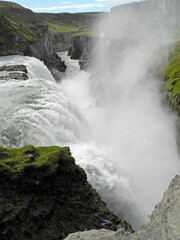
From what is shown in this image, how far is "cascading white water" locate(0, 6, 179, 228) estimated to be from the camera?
1659 centimetres

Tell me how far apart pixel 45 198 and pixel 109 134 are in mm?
23188

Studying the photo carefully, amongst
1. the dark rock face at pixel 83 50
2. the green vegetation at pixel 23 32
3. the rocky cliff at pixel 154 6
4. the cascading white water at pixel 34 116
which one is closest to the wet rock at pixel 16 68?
the cascading white water at pixel 34 116

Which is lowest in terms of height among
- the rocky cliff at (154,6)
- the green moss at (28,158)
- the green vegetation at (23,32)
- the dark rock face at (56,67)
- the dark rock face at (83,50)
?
the dark rock face at (56,67)

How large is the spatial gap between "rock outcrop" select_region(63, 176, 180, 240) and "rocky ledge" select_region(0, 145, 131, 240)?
1.73 metres

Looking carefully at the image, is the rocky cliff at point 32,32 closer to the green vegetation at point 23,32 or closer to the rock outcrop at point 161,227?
the green vegetation at point 23,32

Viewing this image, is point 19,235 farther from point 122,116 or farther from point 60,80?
point 60,80

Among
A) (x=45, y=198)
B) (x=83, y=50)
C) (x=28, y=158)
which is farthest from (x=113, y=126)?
(x=83, y=50)

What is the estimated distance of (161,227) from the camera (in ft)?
26.9

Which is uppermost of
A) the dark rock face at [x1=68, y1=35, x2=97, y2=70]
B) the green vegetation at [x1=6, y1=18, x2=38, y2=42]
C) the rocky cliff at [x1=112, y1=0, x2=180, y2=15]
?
the rocky cliff at [x1=112, y1=0, x2=180, y2=15]

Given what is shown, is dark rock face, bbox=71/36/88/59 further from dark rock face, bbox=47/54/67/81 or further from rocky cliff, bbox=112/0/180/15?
rocky cliff, bbox=112/0/180/15

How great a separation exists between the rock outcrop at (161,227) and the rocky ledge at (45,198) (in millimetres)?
1734

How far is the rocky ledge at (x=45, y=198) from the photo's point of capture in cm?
969

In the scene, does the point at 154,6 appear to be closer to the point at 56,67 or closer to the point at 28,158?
the point at 56,67

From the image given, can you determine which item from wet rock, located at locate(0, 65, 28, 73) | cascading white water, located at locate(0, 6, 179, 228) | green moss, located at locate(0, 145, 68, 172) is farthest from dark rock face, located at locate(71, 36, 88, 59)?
green moss, located at locate(0, 145, 68, 172)
